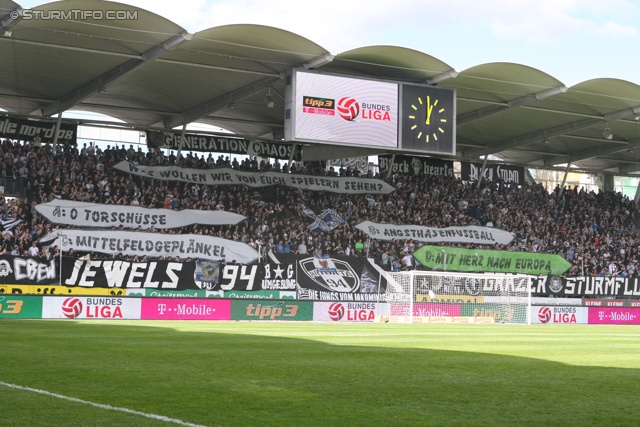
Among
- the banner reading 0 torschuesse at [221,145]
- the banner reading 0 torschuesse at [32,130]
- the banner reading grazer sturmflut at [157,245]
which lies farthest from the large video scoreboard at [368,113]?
the banner reading 0 torschuesse at [32,130]

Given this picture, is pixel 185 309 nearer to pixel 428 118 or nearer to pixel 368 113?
pixel 368 113

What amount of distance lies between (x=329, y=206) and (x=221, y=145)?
6947mm

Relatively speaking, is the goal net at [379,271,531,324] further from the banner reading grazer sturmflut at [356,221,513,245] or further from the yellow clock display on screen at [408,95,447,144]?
the banner reading grazer sturmflut at [356,221,513,245]

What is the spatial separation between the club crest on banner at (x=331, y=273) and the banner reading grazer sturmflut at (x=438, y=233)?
5.60 meters

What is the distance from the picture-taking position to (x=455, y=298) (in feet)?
118

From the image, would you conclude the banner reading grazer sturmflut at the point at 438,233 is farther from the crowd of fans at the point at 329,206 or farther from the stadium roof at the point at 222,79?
the stadium roof at the point at 222,79

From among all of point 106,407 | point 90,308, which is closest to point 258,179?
point 90,308

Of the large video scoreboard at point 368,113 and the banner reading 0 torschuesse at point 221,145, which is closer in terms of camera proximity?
the large video scoreboard at point 368,113

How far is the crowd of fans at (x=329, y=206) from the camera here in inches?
1427

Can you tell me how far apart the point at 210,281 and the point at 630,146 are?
29.4 m

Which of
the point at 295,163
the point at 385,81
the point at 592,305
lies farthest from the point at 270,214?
the point at 592,305

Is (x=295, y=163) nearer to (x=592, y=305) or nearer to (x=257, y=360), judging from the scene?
(x=592, y=305)

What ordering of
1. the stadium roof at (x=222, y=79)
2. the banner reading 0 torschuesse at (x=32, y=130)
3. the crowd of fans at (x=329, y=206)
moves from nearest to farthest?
the stadium roof at (x=222, y=79) → the crowd of fans at (x=329, y=206) → the banner reading 0 torschuesse at (x=32, y=130)

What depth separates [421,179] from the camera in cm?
4816
